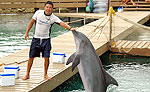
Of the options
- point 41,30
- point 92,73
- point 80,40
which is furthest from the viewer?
point 41,30

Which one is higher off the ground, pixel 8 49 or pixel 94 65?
pixel 94 65

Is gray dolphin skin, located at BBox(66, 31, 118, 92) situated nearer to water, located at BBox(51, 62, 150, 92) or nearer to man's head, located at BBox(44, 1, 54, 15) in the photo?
man's head, located at BBox(44, 1, 54, 15)

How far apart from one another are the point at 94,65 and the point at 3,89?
6.51ft

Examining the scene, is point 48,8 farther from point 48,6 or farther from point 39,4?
point 39,4

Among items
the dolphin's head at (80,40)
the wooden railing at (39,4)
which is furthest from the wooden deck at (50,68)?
the wooden railing at (39,4)

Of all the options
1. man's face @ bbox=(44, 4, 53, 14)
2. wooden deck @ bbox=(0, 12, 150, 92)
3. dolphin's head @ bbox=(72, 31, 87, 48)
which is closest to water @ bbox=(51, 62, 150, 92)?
wooden deck @ bbox=(0, 12, 150, 92)

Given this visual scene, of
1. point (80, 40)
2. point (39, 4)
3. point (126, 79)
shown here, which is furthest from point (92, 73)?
point (39, 4)

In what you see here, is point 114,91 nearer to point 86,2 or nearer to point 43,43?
point 43,43

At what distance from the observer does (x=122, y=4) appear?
1994cm

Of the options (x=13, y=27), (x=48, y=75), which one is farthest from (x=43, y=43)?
(x=13, y=27)

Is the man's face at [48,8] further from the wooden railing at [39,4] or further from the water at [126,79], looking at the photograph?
the wooden railing at [39,4]

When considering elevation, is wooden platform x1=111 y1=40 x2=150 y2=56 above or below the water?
above

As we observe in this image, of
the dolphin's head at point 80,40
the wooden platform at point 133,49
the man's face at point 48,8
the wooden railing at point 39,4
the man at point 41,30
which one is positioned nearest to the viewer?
the dolphin's head at point 80,40

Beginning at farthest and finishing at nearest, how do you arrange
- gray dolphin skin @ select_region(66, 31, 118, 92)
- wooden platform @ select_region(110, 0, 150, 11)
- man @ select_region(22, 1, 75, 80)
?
wooden platform @ select_region(110, 0, 150, 11) → man @ select_region(22, 1, 75, 80) → gray dolphin skin @ select_region(66, 31, 118, 92)
